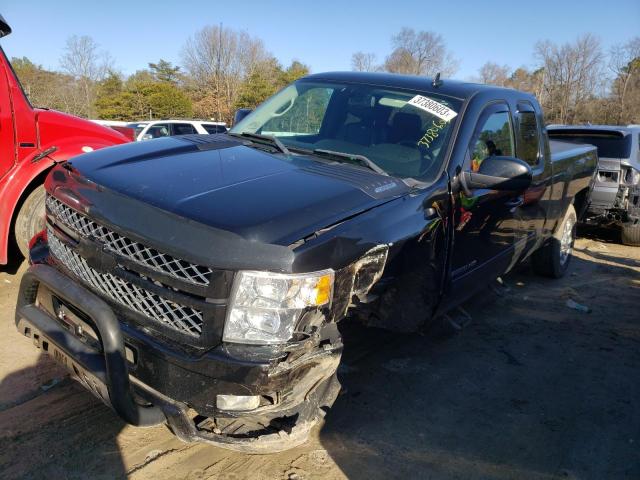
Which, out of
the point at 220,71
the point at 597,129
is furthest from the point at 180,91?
the point at 597,129

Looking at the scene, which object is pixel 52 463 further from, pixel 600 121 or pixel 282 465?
pixel 600 121

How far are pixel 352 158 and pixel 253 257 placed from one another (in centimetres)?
134

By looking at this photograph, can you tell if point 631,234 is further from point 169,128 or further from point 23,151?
point 169,128

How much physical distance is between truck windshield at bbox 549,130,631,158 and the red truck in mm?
7106

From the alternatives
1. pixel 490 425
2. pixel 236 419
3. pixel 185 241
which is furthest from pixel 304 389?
pixel 490 425

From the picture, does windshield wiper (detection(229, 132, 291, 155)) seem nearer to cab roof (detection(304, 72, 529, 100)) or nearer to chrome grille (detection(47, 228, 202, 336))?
cab roof (detection(304, 72, 529, 100))

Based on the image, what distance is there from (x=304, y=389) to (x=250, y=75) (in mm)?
31050

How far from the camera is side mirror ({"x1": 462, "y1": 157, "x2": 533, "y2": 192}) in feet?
10.7

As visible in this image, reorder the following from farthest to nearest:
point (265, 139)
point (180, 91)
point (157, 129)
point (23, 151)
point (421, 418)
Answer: point (180, 91) → point (157, 129) → point (23, 151) → point (265, 139) → point (421, 418)

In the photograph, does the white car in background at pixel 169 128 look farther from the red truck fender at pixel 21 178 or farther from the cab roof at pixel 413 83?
the cab roof at pixel 413 83

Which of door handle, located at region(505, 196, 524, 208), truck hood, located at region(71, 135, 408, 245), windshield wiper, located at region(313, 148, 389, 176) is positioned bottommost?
door handle, located at region(505, 196, 524, 208)

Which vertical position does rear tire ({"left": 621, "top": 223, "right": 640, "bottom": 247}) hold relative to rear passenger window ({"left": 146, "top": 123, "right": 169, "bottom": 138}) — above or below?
below

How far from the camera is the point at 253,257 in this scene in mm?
2057

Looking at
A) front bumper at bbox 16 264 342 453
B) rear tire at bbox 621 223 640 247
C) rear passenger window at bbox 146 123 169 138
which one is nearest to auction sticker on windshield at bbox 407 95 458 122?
front bumper at bbox 16 264 342 453
